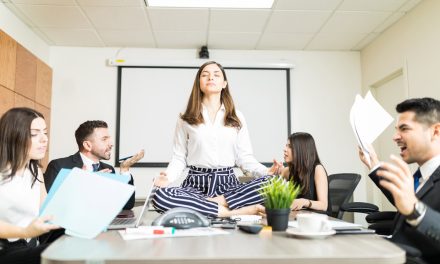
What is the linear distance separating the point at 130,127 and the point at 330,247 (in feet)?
13.2

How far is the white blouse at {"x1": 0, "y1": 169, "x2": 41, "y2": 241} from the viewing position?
140 centimetres

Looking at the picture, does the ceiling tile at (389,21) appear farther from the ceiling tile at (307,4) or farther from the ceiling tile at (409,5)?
the ceiling tile at (307,4)

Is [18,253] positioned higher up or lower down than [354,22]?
lower down

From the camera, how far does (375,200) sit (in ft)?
15.1

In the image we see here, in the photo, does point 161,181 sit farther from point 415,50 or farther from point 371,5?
point 415,50

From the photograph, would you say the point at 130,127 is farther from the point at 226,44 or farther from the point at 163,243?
the point at 163,243

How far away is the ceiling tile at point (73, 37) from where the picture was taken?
4195mm

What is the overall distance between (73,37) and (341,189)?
3.38 meters

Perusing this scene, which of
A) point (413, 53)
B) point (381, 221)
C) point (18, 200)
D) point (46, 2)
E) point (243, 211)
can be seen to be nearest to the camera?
point (18, 200)

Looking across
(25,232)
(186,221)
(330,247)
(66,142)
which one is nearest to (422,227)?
(330,247)

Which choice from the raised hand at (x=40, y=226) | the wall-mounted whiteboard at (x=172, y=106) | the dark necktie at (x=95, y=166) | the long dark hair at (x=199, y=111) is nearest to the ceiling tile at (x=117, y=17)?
the wall-mounted whiteboard at (x=172, y=106)

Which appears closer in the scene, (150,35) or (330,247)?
(330,247)

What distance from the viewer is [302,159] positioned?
8.25 feet

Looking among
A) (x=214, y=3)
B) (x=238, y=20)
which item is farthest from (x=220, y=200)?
(x=238, y=20)
